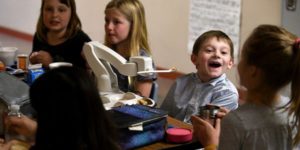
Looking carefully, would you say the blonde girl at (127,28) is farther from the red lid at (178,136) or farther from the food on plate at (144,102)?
the red lid at (178,136)

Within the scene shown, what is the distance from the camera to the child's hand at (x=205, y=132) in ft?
5.65

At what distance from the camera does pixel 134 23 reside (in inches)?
99.2

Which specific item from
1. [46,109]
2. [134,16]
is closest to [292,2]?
[134,16]

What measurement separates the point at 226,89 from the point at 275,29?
2.37 feet

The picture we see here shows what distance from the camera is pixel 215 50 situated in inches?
86.6

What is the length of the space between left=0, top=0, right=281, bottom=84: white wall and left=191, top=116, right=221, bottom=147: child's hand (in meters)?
2.25

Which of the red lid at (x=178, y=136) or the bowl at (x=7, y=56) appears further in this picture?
the bowl at (x=7, y=56)

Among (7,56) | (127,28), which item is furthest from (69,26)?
(127,28)

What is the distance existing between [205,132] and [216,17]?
2.68 m

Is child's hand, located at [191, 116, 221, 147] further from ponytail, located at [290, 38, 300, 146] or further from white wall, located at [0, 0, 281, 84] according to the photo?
white wall, located at [0, 0, 281, 84]

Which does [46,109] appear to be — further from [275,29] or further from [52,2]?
[52,2]

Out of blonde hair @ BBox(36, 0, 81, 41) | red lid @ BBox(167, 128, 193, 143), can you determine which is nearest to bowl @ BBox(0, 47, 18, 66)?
blonde hair @ BBox(36, 0, 81, 41)

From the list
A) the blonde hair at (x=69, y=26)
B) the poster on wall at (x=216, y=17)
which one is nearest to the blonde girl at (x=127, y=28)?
the blonde hair at (x=69, y=26)

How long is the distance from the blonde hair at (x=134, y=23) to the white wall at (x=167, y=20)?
162cm
